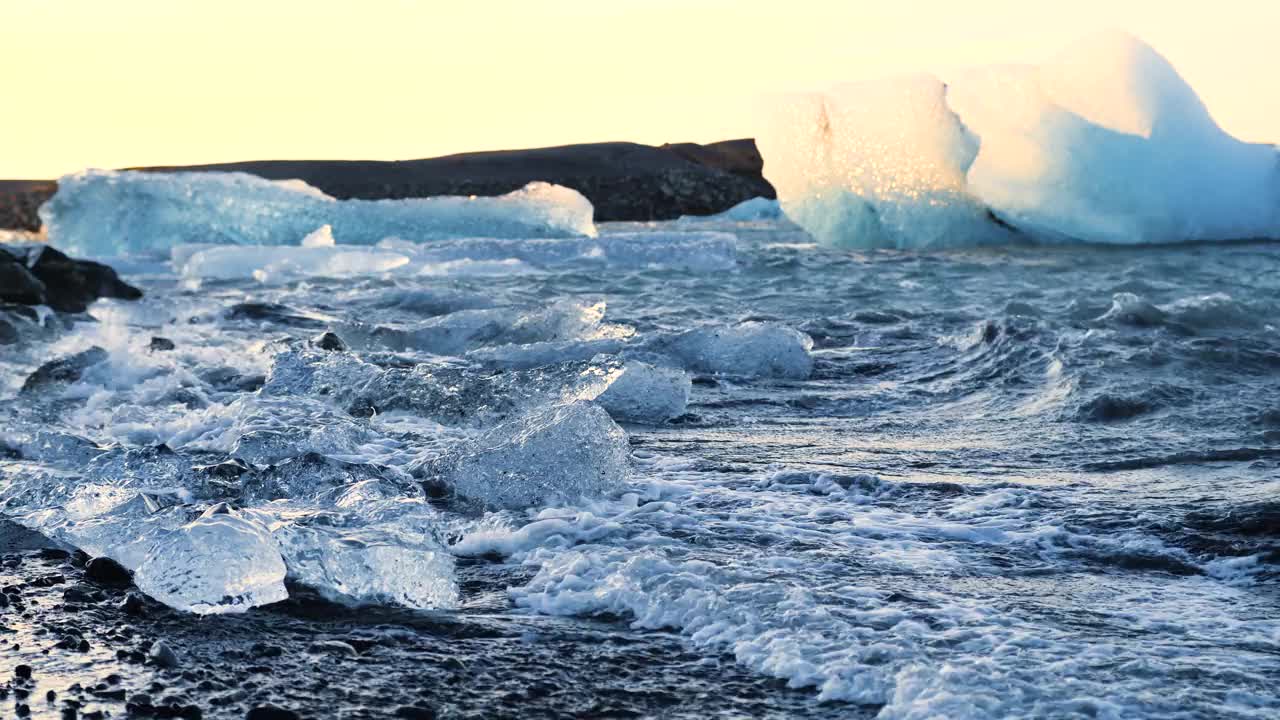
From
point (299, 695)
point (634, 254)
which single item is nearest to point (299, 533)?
point (299, 695)

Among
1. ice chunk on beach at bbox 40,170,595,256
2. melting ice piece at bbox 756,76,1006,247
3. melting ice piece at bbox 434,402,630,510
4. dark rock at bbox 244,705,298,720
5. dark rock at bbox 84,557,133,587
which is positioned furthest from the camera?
ice chunk on beach at bbox 40,170,595,256

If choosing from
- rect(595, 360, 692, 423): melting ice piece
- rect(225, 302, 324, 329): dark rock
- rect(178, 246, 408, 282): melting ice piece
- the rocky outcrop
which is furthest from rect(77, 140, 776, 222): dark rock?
rect(595, 360, 692, 423): melting ice piece

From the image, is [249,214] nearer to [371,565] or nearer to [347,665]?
[371,565]

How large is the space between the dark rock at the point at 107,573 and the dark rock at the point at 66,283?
611 cm

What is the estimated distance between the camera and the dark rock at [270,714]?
161 centimetres

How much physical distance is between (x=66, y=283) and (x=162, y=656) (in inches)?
295

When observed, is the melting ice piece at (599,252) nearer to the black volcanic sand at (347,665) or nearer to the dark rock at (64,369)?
the dark rock at (64,369)

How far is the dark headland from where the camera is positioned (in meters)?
39.4

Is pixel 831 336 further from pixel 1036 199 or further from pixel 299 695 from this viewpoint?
pixel 1036 199

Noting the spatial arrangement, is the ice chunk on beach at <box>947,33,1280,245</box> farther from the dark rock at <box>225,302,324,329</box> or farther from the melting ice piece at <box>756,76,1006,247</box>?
the dark rock at <box>225,302,324,329</box>

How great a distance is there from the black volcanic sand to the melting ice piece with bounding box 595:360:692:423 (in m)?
1.89

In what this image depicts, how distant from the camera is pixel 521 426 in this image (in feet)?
9.98

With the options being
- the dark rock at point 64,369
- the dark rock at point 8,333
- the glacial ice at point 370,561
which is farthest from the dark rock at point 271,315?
the glacial ice at point 370,561

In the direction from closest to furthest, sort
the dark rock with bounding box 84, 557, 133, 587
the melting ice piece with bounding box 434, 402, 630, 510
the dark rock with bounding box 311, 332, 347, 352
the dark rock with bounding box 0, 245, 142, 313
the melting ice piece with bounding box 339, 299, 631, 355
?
the dark rock with bounding box 84, 557, 133, 587 < the melting ice piece with bounding box 434, 402, 630, 510 < the dark rock with bounding box 311, 332, 347, 352 < the melting ice piece with bounding box 339, 299, 631, 355 < the dark rock with bounding box 0, 245, 142, 313
